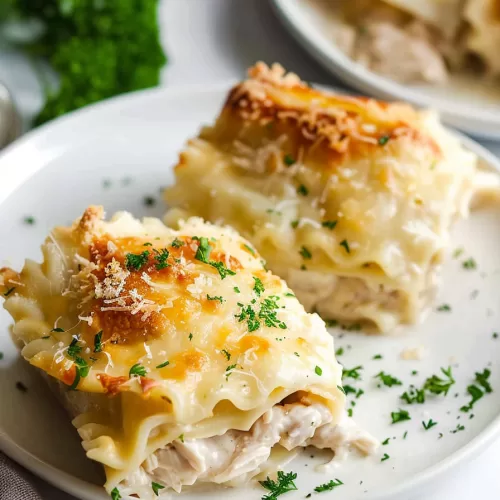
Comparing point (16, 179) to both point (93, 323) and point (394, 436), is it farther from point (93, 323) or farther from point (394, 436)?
point (394, 436)

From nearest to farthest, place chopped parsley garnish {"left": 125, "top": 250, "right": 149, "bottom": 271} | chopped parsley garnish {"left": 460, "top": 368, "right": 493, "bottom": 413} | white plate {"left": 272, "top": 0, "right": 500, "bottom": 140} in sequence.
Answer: chopped parsley garnish {"left": 125, "top": 250, "right": 149, "bottom": 271}
chopped parsley garnish {"left": 460, "top": 368, "right": 493, "bottom": 413}
white plate {"left": 272, "top": 0, "right": 500, "bottom": 140}

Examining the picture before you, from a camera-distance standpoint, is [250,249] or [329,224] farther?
[329,224]

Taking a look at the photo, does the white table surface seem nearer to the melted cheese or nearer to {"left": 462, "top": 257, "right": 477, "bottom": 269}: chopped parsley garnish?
{"left": 462, "top": 257, "right": 477, "bottom": 269}: chopped parsley garnish

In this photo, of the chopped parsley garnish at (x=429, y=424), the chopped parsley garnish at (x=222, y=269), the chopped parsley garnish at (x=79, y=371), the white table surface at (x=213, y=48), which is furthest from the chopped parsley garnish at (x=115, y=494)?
the white table surface at (x=213, y=48)

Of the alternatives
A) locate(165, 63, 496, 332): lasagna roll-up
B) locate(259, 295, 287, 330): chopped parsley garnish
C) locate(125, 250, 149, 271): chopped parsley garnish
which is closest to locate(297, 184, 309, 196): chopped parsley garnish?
locate(165, 63, 496, 332): lasagna roll-up

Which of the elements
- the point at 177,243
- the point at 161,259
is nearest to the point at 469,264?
the point at 177,243

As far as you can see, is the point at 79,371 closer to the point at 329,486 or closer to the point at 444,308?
the point at 329,486
